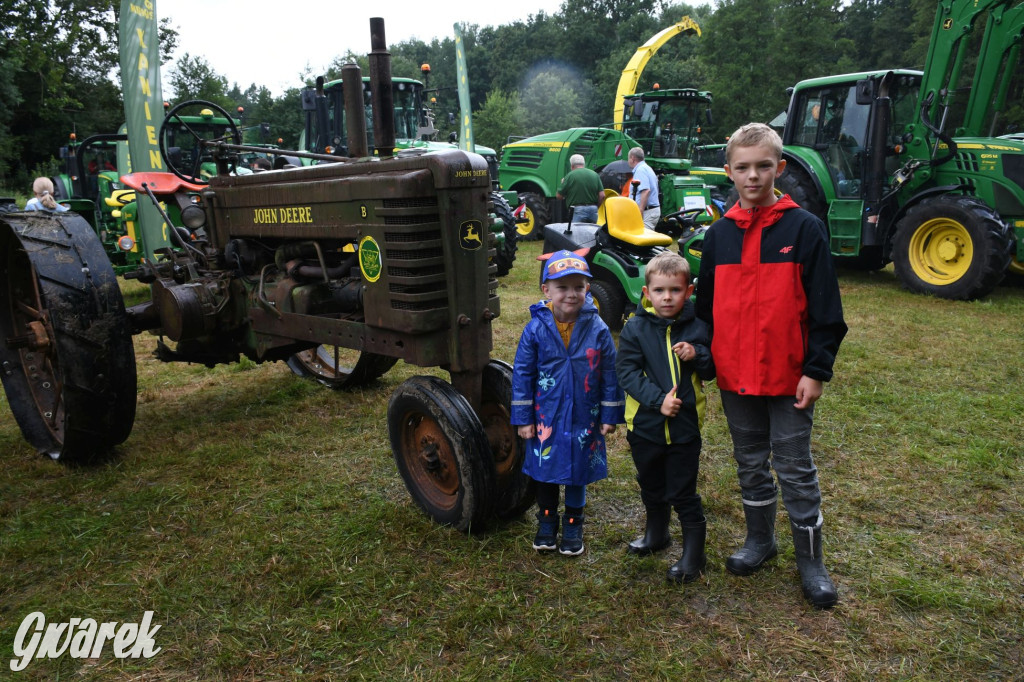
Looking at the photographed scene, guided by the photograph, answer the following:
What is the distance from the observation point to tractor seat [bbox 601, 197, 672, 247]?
20.4 feet

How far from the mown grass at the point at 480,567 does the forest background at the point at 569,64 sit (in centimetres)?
1404

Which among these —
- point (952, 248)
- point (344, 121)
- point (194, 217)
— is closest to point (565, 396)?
point (194, 217)

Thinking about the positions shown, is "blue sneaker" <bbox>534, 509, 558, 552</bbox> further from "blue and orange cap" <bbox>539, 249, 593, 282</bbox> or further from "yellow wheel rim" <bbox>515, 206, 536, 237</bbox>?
"yellow wheel rim" <bbox>515, 206, 536, 237</bbox>

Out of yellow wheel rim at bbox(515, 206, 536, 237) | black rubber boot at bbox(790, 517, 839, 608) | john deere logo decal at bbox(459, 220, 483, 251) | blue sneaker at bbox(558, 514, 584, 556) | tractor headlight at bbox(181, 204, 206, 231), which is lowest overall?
yellow wheel rim at bbox(515, 206, 536, 237)

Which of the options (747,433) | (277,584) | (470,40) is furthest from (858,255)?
(470,40)

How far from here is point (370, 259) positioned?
2.96 m

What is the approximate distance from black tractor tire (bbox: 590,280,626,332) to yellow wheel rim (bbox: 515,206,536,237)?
7829mm

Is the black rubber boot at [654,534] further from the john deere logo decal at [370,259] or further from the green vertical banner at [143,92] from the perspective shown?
the green vertical banner at [143,92]

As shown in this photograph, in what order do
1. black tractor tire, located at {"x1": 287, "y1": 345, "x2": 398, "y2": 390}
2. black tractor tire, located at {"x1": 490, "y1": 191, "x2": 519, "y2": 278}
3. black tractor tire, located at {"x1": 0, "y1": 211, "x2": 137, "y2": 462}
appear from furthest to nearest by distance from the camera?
black tractor tire, located at {"x1": 490, "y1": 191, "x2": 519, "y2": 278}
black tractor tire, located at {"x1": 287, "y1": 345, "x2": 398, "y2": 390}
black tractor tire, located at {"x1": 0, "y1": 211, "x2": 137, "y2": 462}

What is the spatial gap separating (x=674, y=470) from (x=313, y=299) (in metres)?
1.96

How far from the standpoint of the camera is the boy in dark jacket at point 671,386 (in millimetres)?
2570

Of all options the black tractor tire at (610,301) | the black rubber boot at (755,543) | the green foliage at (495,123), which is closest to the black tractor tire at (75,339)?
the black rubber boot at (755,543)

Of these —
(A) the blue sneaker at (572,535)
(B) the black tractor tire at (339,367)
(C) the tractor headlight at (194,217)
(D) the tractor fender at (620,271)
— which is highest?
(C) the tractor headlight at (194,217)

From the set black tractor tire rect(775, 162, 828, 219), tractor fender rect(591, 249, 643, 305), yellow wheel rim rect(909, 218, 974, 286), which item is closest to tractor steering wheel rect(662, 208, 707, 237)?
tractor fender rect(591, 249, 643, 305)
